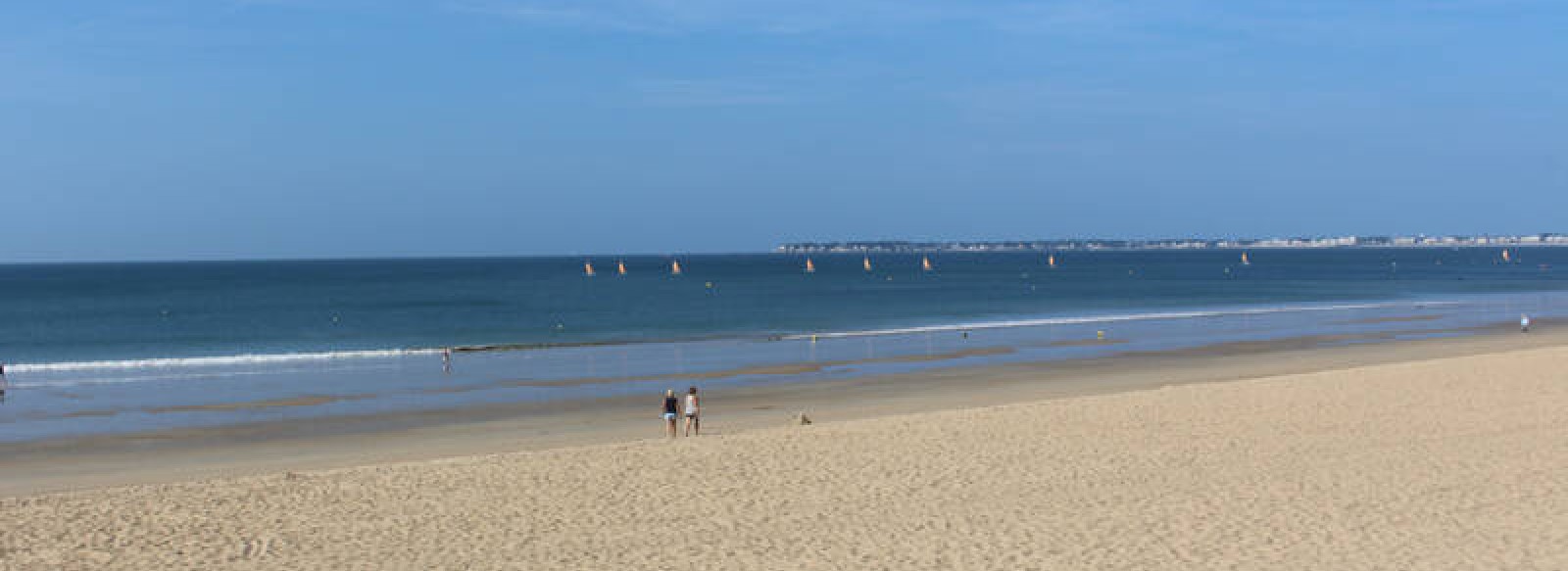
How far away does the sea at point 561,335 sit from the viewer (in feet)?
111

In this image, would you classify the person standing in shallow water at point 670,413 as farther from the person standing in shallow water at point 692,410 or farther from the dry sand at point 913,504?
the dry sand at point 913,504

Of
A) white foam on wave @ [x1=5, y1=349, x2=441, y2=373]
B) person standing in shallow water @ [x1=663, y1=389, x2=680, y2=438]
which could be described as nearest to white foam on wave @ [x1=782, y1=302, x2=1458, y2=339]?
white foam on wave @ [x1=5, y1=349, x2=441, y2=373]

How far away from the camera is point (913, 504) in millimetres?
15641

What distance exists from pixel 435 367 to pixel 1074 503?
30.7 metres

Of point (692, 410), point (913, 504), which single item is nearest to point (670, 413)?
point (692, 410)

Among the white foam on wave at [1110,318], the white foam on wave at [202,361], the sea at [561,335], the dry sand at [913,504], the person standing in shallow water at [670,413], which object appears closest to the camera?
the dry sand at [913,504]

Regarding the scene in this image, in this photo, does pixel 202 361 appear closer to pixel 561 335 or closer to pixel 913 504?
pixel 561 335

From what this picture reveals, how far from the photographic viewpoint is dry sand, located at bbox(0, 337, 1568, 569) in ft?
42.7

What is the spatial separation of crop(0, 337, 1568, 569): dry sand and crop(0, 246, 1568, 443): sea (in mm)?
13088

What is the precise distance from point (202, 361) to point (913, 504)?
122 ft

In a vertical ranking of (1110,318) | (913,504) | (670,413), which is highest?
(1110,318)

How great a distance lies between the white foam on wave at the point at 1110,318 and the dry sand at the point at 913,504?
3449cm

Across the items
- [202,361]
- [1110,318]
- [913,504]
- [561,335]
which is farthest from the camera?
[1110,318]

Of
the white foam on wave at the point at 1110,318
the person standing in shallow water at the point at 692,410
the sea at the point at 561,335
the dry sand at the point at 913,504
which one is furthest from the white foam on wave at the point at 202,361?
the dry sand at the point at 913,504
